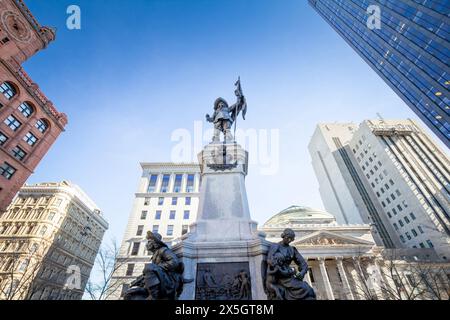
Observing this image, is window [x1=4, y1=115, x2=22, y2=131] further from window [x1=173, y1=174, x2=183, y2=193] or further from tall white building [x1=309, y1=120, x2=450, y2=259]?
tall white building [x1=309, y1=120, x2=450, y2=259]

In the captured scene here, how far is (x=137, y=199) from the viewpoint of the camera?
49188mm

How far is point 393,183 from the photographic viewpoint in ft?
227

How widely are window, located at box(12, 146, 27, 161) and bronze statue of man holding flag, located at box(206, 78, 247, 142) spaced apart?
140ft

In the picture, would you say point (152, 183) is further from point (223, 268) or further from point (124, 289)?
point (223, 268)

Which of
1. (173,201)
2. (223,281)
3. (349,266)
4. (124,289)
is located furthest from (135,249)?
(349,266)

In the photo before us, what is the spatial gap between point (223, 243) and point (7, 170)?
148 feet

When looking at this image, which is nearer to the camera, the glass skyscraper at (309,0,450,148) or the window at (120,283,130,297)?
the window at (120,283,130,297)

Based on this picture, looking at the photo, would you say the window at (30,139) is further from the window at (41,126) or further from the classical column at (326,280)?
the classical column at (326,280)

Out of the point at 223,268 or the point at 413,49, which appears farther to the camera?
the point at 413,49

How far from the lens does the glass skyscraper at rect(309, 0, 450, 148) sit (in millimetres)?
45938

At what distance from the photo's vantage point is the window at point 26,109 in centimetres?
3672

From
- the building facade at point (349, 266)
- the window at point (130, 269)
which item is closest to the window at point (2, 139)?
the window at point (130, 269)

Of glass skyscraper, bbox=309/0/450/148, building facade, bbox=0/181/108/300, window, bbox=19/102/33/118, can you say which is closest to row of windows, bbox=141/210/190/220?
building facade, bbox=0/181/108/300

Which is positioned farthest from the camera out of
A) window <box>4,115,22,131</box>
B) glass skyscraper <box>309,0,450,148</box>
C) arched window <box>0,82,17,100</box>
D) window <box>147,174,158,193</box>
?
window <box>147,174,158,193</box>
